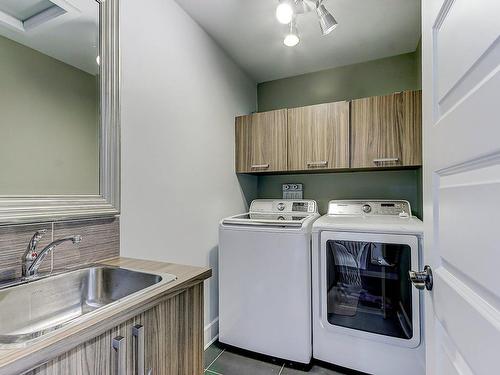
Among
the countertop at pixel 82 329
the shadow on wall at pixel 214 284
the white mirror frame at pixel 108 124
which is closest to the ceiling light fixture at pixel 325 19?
the white mirror frame at pixel 108 124

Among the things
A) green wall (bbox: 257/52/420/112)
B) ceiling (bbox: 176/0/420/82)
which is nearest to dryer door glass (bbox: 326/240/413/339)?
green wall (bbox: 257/52/420/112)

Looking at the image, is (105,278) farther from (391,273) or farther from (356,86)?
(356,86)

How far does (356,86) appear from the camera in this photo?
2594 millimetres

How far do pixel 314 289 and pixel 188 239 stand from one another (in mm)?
965

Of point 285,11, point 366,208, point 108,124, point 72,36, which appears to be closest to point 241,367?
point 366,208

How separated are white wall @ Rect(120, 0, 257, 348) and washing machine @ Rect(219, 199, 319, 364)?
212 millimetres

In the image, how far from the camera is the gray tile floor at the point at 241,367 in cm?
177

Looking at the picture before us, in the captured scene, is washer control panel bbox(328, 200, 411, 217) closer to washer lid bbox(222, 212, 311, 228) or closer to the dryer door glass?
washer lid bbox(222, 212, 311, 228)

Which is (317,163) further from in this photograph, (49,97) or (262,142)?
(49,97)

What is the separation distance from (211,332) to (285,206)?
4.19 feet

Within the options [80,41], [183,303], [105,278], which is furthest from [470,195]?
[80,41]

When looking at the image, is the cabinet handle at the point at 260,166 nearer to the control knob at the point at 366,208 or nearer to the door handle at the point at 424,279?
the control knob at the point at 366,208

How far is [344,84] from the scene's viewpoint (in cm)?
264

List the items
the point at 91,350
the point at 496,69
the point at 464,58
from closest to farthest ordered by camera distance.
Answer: the point at 496,69
the point at 464,58
the point at 91,350
